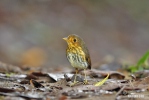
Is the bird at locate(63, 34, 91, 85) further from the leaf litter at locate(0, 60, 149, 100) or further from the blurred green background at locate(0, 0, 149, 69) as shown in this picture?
the blurred green background at locate(0, 0, 149, 69)

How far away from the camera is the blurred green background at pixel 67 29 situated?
14.3 metres

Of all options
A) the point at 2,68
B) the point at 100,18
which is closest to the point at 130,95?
the point at 2,68

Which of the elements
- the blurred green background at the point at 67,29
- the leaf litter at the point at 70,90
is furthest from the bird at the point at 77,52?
the blurred green background at the point at 67,29

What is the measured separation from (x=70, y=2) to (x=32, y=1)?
1.79m

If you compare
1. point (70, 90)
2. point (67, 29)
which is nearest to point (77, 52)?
point (70, 90)

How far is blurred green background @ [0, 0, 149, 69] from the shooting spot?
46.8 feet

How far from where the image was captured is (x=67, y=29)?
663 inches

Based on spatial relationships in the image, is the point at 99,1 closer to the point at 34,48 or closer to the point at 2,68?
the point at 34,48

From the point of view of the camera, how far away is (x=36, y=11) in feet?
57.6

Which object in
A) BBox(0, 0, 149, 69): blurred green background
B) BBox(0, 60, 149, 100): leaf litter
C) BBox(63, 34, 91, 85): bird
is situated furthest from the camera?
BBox(0, 0, 149, 69): blurred green background

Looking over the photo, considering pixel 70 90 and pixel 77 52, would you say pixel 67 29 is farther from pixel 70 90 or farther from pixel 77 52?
pixel 70 90

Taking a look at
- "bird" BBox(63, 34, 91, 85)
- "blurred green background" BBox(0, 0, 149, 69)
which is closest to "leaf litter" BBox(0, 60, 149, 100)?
"bird" BBox(63, 34, 91, 85)

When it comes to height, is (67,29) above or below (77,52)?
above

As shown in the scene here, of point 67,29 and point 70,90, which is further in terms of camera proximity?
point 67,29
